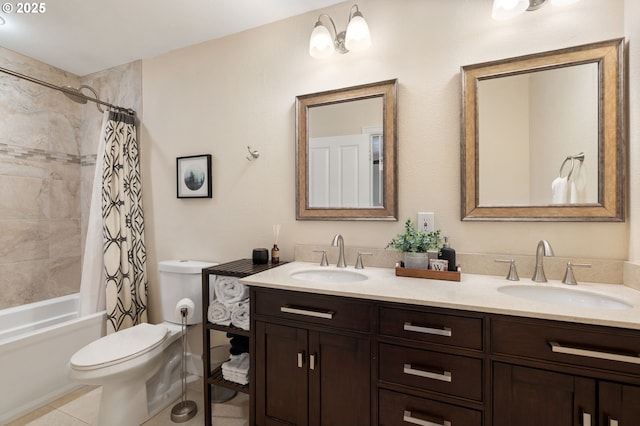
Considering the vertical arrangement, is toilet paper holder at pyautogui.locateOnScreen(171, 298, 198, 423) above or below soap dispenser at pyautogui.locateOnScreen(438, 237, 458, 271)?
below

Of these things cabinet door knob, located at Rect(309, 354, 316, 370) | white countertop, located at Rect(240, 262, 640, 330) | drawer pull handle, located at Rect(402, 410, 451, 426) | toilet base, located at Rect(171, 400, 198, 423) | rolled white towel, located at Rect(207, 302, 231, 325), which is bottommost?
toilet base, located at Rect(171, 400, 198, 423)

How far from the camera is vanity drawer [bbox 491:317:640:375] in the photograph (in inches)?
35.5

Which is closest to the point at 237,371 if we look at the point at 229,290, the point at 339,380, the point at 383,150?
the point at 229,290

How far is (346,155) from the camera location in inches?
70.2

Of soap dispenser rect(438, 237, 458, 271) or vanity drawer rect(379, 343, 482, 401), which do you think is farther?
soap dispenser rect(438, 237, 458, 271)

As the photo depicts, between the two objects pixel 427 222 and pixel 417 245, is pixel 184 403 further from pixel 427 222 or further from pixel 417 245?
pixel 427 222

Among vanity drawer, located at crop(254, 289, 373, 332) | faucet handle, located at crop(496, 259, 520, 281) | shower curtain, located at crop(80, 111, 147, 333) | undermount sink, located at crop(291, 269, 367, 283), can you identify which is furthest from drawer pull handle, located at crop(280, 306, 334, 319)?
shower curtain, located at crop(80, 111, 147, 333)

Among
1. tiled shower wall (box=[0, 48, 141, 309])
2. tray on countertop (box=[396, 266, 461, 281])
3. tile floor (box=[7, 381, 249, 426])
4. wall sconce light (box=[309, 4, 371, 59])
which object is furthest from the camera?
tiled shower wall (box=[0, 48, 141, 309])

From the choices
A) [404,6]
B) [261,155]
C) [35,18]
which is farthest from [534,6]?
[35,18]

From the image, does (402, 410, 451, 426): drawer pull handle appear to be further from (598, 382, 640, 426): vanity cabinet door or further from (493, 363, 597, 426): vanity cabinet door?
(598, 382, 640, 426): vanity cabinet door

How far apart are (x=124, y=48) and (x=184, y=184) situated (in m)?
1.18

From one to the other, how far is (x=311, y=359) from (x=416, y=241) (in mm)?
767

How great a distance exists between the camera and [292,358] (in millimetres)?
1369

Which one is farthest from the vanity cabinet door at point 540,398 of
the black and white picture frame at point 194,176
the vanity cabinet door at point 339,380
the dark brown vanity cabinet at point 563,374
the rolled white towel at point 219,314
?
the black and white picture frame at point 194,176
